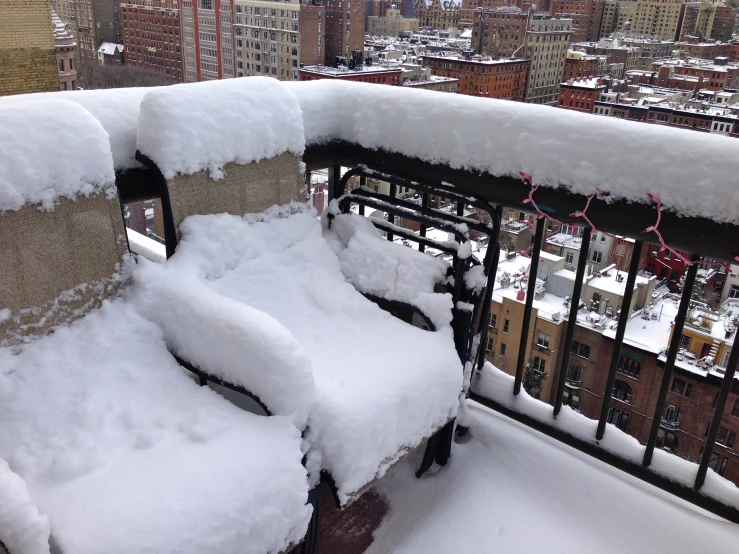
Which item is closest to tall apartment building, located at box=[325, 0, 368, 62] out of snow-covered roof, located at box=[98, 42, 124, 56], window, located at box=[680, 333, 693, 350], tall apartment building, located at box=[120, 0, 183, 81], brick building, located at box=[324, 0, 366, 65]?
brick building, located at box=[324, 0, 366, 65]

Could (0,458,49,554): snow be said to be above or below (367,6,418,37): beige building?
below

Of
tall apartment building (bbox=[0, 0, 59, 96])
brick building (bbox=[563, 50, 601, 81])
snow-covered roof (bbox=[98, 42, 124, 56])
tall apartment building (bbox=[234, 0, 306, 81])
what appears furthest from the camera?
tall apartment building (bbox=[234, 0, 306, 81])

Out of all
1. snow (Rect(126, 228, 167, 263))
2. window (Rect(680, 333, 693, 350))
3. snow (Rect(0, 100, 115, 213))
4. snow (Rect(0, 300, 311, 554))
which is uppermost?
snow (Rect(0, 100, 115, 213))

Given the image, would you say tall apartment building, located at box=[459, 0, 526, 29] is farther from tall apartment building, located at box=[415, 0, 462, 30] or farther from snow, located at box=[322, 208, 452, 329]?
snow, located at box=[322, 208, 452, 329]

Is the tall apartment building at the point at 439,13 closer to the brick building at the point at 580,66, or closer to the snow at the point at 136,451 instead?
the brick building at the point at 580,66

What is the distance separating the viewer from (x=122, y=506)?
966mm

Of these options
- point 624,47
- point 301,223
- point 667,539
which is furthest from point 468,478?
point 624,47

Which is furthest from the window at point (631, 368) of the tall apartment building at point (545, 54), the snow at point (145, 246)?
the tall apartment building at point (545, 54)

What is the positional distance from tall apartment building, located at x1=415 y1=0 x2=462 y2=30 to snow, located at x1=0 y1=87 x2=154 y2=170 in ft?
189

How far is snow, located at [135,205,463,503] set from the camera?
122 cm

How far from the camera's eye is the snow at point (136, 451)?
95cm

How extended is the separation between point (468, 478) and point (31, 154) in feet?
4.48

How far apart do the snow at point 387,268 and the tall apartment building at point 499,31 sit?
32.5 m

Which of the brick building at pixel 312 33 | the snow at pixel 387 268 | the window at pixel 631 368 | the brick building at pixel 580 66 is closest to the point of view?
the snow at pixel 387 268
